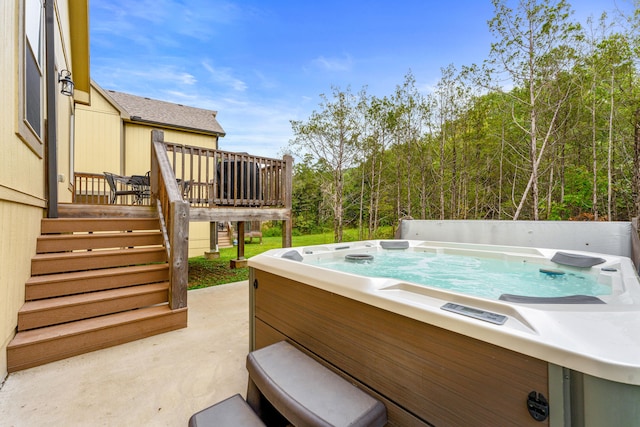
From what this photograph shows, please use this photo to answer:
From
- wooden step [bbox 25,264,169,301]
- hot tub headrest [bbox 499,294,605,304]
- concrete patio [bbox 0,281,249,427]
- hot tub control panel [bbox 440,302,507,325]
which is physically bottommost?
concrete patio [bbox 0,281,249,427]

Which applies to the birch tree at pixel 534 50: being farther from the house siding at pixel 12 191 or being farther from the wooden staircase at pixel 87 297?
the house siding at pixel 12 191

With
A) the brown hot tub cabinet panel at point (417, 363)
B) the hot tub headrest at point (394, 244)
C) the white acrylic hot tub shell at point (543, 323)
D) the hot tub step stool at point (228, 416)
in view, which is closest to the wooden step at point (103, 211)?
the hot tub headrest at point (394, 244)

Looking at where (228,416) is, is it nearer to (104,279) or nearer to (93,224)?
(104,279)

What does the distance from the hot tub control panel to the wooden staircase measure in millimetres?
2660

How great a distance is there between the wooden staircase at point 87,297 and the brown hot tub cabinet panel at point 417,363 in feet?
6.08

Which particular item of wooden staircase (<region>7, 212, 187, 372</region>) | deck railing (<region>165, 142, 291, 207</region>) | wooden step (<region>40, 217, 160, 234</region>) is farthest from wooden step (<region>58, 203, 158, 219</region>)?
deck railing (<region>165, 142, 291, 207</region>)

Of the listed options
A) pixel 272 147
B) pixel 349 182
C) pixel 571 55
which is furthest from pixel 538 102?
pixel 272 147

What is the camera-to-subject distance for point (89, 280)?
8.81ft

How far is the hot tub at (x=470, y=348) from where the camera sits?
0.68 metres

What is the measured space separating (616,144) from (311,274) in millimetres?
8540

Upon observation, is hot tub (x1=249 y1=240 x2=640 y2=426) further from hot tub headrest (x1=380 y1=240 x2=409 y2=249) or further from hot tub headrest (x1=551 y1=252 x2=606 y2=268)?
hot tub headrest (x1=380 y1=240 x2=409 y2=249)

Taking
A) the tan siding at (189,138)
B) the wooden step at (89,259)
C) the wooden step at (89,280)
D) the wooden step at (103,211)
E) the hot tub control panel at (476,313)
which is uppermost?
the tan siding at (189,138)

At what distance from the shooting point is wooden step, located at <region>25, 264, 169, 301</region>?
8.05 ft

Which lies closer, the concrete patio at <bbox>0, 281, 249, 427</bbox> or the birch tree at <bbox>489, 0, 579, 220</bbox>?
the concrete patio at <bbox>0, 281, 249, 427</bbox>
